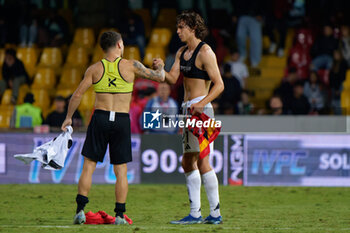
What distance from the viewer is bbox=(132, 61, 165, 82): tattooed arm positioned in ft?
29.1

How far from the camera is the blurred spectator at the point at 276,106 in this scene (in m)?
16.5

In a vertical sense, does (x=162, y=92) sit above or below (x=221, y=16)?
below

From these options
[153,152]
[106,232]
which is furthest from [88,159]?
[153,152]

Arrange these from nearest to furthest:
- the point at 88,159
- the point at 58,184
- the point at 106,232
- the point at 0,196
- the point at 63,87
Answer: the point at 106,232
the point at 88,159
the point at 0,196
the point at 58,184
the point at 63,87

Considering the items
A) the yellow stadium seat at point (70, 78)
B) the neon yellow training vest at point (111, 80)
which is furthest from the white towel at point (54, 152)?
the yellow stadium seat at point (70, 78)

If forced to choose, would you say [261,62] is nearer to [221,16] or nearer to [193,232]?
[221,16]

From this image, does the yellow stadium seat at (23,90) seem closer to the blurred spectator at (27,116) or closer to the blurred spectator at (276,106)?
the blurred spectator at (27,116)

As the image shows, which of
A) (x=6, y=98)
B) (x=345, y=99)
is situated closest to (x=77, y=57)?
(x=6, y=98)

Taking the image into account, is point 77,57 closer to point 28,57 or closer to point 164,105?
point 28,57

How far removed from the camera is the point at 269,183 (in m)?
14.4

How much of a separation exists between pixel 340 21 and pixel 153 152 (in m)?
7.56

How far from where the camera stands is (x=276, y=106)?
16.6 metres

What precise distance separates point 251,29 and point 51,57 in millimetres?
5234

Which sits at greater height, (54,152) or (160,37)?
(160,37)
